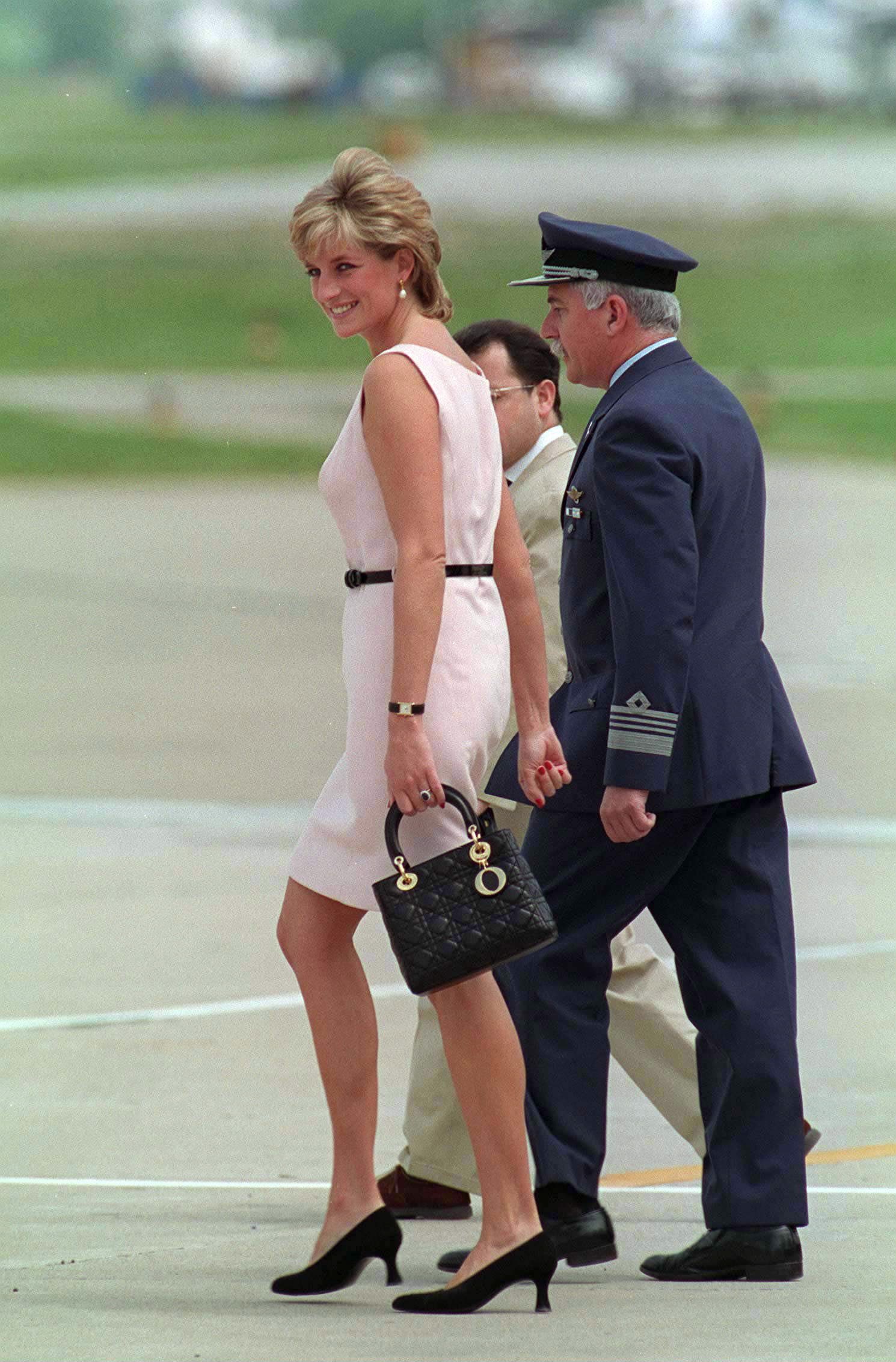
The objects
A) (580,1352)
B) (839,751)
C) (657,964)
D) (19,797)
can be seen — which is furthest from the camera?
(839,751)

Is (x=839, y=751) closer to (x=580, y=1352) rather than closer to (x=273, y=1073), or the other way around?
(x=273, y=1073)

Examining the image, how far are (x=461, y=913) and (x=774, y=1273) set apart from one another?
2.98ft

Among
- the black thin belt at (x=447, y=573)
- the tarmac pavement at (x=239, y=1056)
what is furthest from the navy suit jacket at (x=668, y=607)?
the tarmac pavement at (x=239, y=1056)

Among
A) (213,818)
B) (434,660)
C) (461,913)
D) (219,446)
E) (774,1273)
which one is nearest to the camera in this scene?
(461,913)

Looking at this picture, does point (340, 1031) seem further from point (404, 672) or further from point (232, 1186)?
point (232, 1186)

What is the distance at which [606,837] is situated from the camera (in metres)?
3.95

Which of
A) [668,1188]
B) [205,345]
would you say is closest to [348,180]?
[668,1188]

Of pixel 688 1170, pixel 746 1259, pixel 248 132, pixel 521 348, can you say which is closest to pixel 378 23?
pixel 248 132

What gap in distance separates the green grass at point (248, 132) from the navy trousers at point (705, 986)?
60274 millimetres

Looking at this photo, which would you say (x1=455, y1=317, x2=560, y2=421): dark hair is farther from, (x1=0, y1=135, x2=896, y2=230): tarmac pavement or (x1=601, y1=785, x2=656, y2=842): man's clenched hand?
(x1=0, y1=135, x2=896, y2=230): tarmac pavement

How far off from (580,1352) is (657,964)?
142cm

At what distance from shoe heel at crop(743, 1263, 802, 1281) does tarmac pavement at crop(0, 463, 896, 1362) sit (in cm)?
3

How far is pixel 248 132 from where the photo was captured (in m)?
66.0

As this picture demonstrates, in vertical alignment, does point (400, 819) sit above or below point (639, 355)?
below
